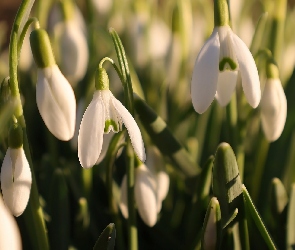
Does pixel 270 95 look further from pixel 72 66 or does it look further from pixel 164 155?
pixel 72 66

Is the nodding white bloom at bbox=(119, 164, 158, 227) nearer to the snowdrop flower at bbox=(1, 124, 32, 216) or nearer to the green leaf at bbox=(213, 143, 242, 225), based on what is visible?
the green leaf at bbox=(213, 143, 242, 225)

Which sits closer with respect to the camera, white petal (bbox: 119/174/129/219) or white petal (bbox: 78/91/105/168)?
white petal (bbox: 78/91/105/168)

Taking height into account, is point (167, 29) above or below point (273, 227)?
above

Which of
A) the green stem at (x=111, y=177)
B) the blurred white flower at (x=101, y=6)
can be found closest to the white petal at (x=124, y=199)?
the green stem at (x=111, y=177)

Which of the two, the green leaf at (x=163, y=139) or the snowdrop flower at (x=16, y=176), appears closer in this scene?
the snowdrop flower at (x=16, y=176)

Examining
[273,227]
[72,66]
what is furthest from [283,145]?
[72,66]

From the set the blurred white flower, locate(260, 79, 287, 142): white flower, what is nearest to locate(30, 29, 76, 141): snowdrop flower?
locate(260, 79, 287, 142): white flower

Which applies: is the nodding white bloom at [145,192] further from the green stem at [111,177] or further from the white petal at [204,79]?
the white petal at [204,79]
